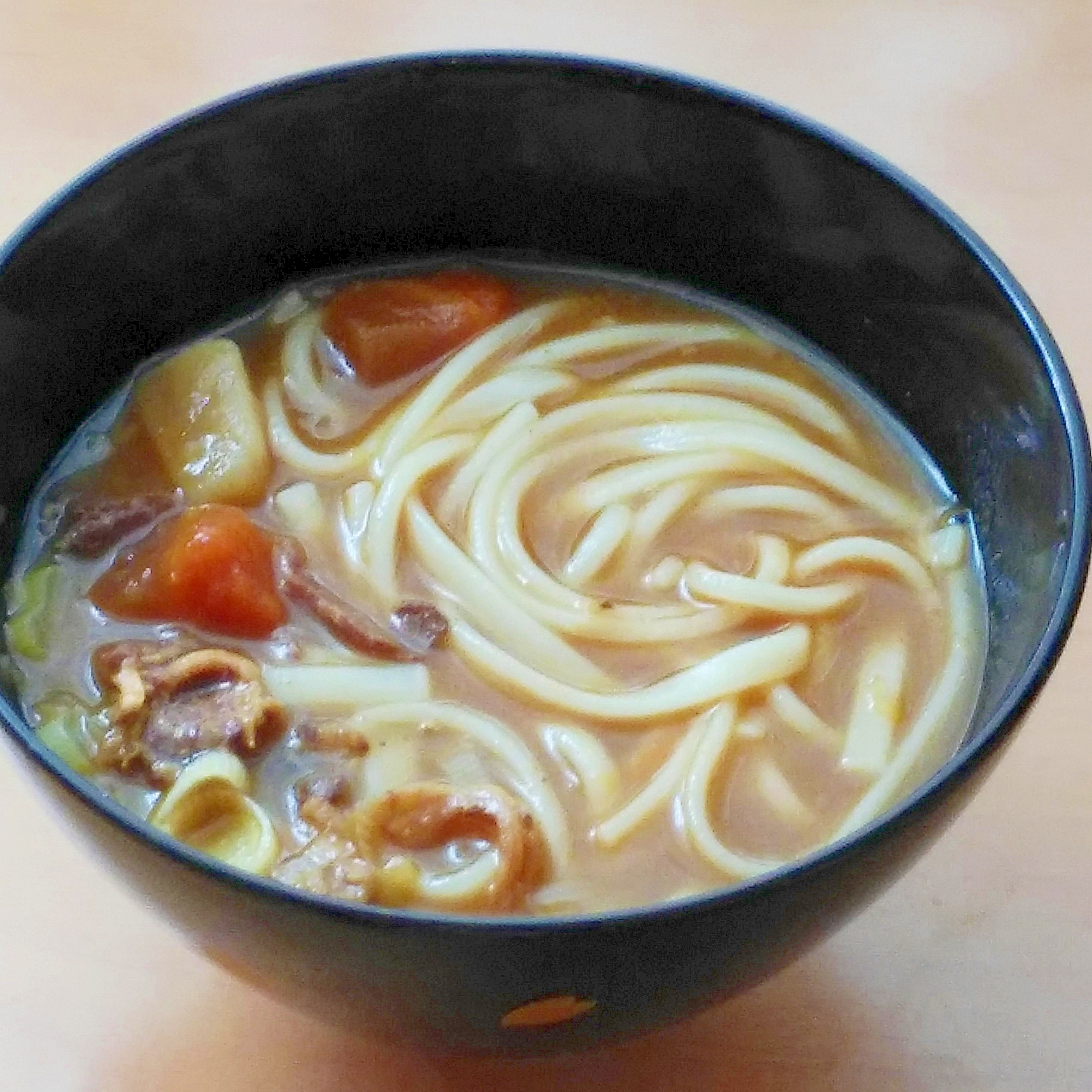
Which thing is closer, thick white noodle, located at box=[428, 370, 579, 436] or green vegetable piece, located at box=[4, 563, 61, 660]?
green vegetable piece, located at box=[4, 563, 61, 660]

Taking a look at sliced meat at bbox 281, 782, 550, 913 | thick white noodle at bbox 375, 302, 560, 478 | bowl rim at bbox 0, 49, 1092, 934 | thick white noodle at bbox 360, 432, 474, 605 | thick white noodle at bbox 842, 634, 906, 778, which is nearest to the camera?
bowl rim at bbox 0, 49, 1092, 934

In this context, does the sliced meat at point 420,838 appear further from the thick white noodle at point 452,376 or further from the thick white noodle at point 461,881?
the thick white noodle at point 452,376

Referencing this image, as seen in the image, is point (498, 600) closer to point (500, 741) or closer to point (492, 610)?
point (492, 610)

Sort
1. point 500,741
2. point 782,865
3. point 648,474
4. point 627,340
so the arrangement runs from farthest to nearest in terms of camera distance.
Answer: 1. point 627,340
2. point 648,474
3. point 500,741
4. point 782,865

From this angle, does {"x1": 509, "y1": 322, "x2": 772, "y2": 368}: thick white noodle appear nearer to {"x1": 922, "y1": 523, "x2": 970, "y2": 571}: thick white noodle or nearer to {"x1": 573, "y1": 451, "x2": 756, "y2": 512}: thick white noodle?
{"x1": 573, "y1": 451, "x2": 756, "y2": 512}: thick white noodle

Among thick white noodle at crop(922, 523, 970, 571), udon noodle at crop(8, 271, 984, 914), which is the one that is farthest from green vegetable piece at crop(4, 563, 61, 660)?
thick white noodle at crop(922, 523, 970, 571)

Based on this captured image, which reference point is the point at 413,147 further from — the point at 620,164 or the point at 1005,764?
the point at 1005,764

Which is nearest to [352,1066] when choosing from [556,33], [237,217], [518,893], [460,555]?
[518,893]

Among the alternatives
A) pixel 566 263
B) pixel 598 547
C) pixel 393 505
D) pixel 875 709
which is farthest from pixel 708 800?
pixel 566 263
